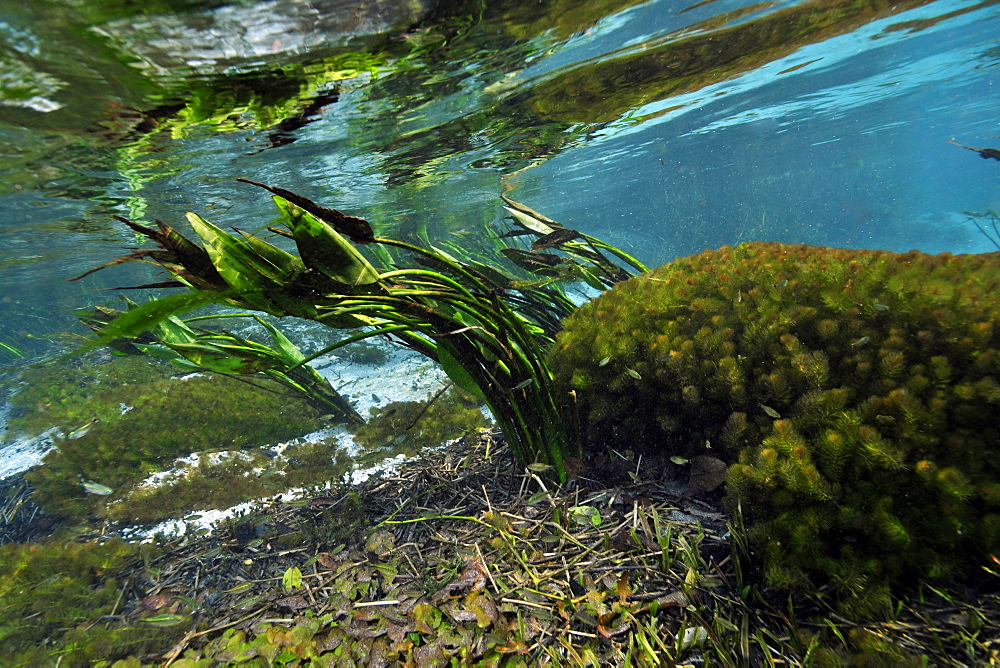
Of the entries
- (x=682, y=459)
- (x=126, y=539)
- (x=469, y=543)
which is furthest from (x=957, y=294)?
(x=126, y=539)

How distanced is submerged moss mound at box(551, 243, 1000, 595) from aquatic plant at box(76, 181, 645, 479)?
1.68 feet

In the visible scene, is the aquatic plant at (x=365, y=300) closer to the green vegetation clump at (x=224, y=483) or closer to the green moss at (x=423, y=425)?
the green moss at (x=423, y=425)

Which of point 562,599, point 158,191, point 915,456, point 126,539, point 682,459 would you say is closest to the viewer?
point 915,456

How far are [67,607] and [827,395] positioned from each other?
236 inches

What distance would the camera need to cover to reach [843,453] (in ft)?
7.17

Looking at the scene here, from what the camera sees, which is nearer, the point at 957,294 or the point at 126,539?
the point at 957,294

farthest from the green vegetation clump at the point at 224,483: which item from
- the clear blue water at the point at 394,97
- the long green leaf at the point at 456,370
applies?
the long green leaf at the point at 456,370

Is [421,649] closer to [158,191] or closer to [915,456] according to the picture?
[915,456]

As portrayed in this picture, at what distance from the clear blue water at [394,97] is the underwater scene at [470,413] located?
9cm

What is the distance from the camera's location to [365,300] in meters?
2.32

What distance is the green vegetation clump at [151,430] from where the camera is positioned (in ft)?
20.8

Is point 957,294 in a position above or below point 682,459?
above

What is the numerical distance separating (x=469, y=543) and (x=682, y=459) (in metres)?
1.58

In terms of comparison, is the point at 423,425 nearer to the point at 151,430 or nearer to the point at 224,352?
the point at 224,352
